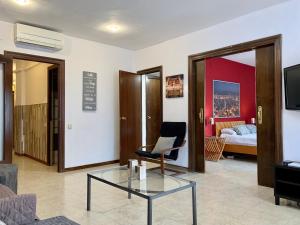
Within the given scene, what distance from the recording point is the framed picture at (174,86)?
4.57 meters

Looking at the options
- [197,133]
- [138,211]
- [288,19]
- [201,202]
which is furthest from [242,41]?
[138,211]

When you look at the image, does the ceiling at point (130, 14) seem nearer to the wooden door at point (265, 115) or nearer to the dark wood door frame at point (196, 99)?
the dark wood door frame at point (196, 99)

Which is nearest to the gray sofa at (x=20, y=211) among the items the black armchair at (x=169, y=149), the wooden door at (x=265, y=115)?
the black armchair at (x=169, y=149)

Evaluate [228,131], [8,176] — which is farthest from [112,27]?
[228,131]

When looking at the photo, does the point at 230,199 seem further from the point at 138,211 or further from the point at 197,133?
the point at 197,133

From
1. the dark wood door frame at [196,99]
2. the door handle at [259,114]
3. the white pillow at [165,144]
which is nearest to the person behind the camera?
the dark wood door frame at [196,99]

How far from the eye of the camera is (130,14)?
359 cm

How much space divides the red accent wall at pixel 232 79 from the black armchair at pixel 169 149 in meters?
1.88

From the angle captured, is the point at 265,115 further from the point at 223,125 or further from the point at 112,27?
the point at 223,125

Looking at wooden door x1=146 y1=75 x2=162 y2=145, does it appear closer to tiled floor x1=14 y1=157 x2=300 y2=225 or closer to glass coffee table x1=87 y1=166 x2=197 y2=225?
tiled floor x1=14 y1=157 x2=300 y2=225

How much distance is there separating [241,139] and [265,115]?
2.15 meters

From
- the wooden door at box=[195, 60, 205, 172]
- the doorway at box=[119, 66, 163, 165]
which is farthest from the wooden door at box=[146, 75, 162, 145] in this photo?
the wooden door at box=[195, 60, 205, 172]

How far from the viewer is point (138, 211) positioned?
8.52ft

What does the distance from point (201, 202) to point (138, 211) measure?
78cm
